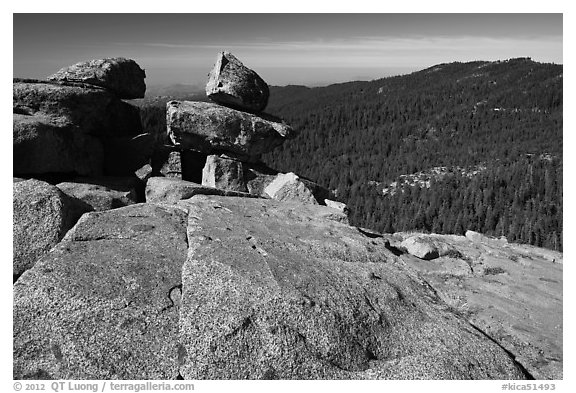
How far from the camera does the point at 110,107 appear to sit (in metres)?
27.5

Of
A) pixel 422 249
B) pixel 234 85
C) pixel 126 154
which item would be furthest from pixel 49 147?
pixel 422 249

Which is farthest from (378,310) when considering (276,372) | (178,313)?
(178,313)

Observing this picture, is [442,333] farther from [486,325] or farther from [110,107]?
[110,107]

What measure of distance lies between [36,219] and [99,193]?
17.5 feet

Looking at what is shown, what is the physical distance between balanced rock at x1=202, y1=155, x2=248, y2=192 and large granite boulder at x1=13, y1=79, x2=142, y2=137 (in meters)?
6.59

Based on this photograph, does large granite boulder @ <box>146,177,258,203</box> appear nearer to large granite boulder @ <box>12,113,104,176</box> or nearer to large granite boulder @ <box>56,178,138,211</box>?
large granite boulder @ <box>56,178,138,211</box>

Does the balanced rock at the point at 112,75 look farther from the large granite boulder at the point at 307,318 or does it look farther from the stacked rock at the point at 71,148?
the large granite boulder at the point at 307,318

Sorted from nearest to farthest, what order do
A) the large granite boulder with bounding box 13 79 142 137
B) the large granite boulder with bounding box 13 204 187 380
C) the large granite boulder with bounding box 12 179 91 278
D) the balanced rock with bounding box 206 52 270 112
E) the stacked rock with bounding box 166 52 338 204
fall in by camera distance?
1. the large granite boulder with bounding box 13 204 187 380
2. the large granite boulder with bounding box 12 179 91 278
3. the large granite boulder with bounding box 13 79 142 137
4. the stacked rock with bounding box 166 52 338 204
5. the balanced rock with bounding box 206 52 270 112

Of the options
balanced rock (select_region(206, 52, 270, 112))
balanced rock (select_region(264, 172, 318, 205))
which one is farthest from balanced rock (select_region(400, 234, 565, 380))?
balanced rock (select_region(206, 52, 270, 112))

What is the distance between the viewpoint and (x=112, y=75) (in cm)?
2700

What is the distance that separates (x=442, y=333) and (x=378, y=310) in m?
2.35

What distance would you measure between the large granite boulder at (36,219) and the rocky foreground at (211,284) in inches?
2.1

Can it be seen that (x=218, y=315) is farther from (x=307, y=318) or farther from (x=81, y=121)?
(x=81, y=121)

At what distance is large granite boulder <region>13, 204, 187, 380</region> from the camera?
12.1m
